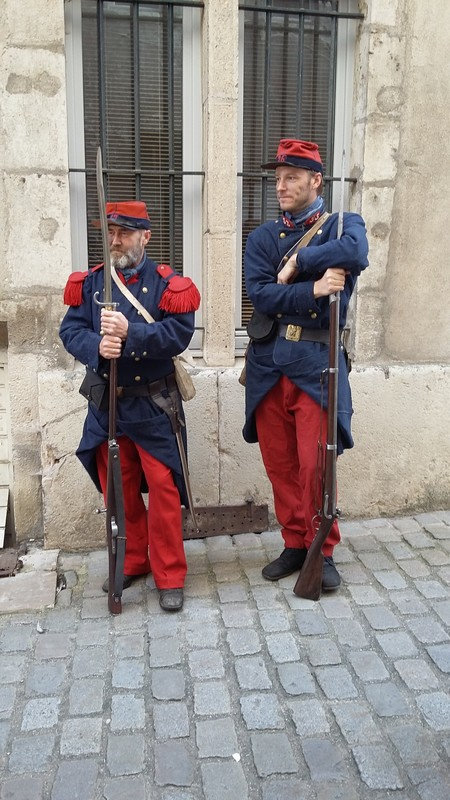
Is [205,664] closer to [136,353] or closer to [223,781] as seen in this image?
[223,781]

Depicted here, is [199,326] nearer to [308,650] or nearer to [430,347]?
[430,347]

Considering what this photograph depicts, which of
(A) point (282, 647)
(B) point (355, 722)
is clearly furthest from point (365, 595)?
(B) point (355, 722)

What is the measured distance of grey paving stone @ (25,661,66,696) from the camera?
267 centimetres

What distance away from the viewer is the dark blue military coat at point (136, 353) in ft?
10.1

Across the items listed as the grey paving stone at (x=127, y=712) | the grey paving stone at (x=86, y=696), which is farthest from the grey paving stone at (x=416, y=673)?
the grey paving stone at (x=86, y=696)

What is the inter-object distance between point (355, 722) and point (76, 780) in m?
0.94

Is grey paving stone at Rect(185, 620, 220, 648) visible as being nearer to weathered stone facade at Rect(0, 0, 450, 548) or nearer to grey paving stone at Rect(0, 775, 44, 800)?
grey paving stone at Rect(0, 775, 44, 800)

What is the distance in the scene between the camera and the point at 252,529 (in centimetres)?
411

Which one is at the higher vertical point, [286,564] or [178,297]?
[178,297]

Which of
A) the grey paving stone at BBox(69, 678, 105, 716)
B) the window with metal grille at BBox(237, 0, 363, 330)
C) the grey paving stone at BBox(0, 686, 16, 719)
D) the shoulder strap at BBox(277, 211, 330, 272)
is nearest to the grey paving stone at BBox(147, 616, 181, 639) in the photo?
the grey paving stone at BBox(69, 678, 105, 716)

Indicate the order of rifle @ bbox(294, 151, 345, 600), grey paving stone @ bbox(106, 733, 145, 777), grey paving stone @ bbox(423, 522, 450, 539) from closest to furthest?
grey paving stone @ bbox(106, 733, 145, 777), rifle @ bbox(294, 151, 345, 600), grey paving stone @ bbox(423, 522, 450, 539)

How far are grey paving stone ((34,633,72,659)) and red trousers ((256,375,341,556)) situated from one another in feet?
3.83

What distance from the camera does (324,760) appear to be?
2299 millimetres

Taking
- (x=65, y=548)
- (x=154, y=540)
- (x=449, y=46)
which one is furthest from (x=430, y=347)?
(x=65, y=548)
